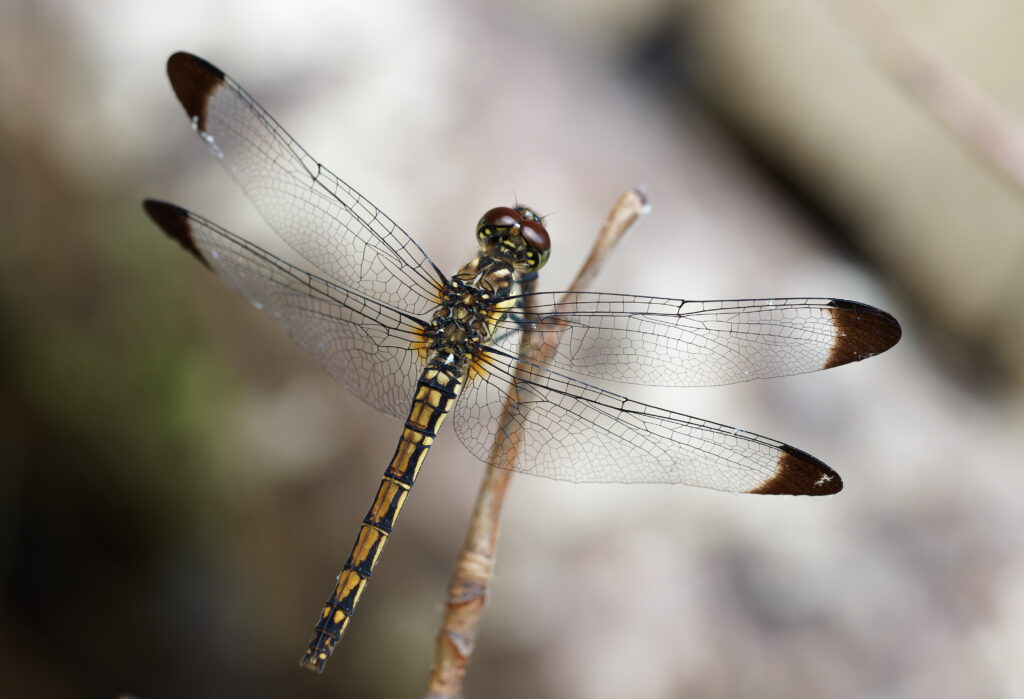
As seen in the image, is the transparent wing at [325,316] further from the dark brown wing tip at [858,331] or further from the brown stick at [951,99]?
the brown stick at [951,99]

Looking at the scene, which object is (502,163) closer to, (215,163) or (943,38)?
(215,163)

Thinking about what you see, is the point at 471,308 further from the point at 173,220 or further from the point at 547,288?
the point at 547,288

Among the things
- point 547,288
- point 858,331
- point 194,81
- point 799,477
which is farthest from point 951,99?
point 194,81

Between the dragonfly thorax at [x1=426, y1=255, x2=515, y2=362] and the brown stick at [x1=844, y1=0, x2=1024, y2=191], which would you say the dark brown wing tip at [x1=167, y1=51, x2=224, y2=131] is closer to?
the dragonfly thorax at [x1=426, y1=255, x2=515, y2=362]

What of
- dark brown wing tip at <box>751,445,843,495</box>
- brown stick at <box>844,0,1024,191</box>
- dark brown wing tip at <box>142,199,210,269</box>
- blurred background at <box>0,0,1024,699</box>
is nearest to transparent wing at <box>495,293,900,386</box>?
dark brown wing tip at <box>751,445,843,495</box>

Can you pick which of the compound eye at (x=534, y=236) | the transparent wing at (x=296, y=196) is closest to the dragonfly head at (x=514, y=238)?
the compound eye at (x=534, y=236)

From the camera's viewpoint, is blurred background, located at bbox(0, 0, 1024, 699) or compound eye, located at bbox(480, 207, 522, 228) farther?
blurred background, located at bbox(0, 0, 1024, 699)

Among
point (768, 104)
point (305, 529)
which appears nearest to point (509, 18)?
point (768, 104)
